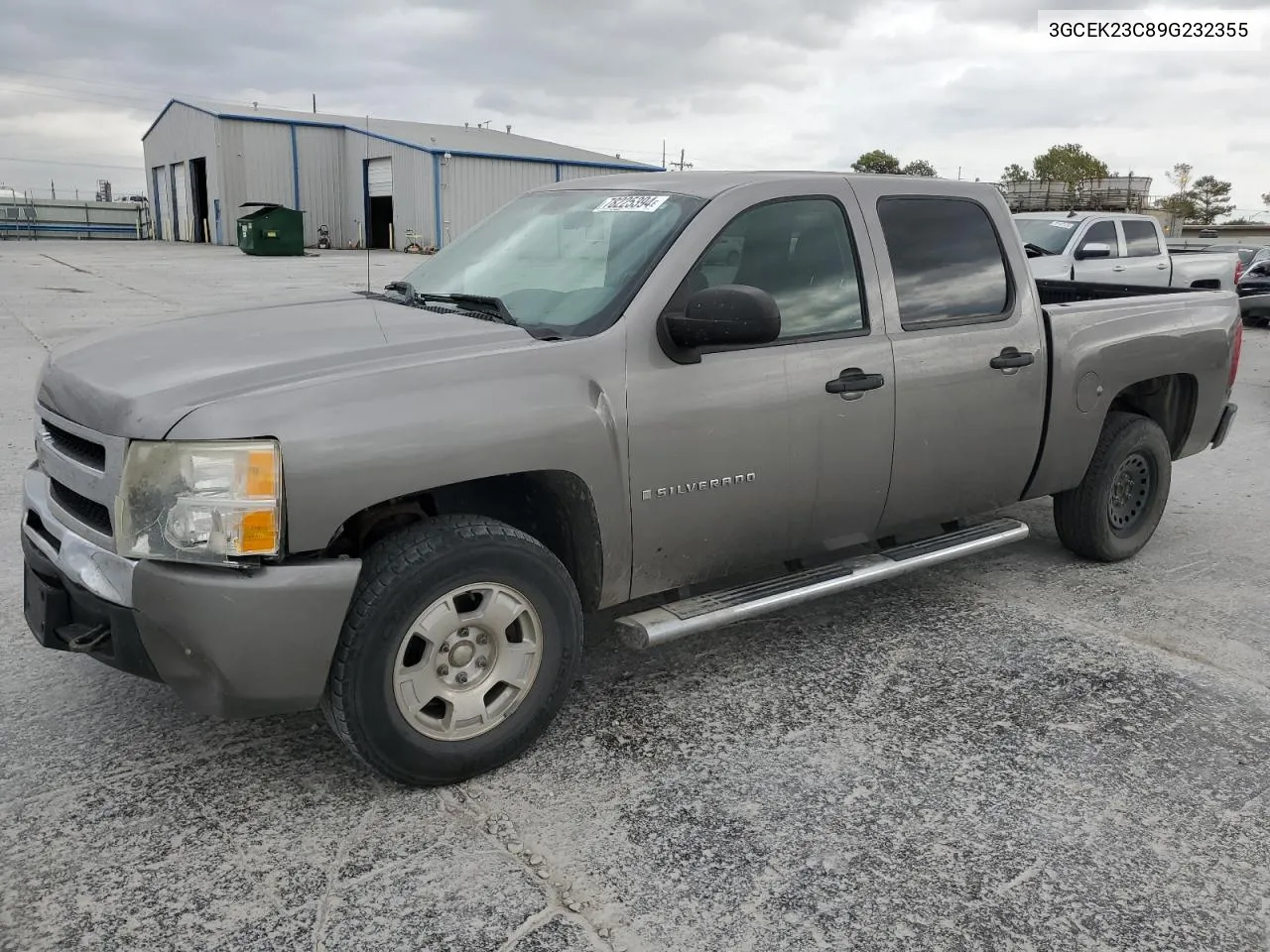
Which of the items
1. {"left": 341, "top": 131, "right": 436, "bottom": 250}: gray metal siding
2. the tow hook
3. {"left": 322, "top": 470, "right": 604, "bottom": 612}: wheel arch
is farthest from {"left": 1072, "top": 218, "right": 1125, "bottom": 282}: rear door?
{"left": 341, "top": 131, "right": 436, "bottom": 250}: gray metal siding

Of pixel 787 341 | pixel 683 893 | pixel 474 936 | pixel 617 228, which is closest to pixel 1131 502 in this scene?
pixel 787 341

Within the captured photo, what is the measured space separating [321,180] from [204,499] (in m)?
40.5

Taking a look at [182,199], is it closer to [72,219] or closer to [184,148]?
[184,148]

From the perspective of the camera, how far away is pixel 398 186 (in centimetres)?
3719

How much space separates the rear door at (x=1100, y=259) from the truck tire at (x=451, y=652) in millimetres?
11524

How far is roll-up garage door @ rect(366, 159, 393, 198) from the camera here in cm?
3800

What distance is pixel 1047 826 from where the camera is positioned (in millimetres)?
2971

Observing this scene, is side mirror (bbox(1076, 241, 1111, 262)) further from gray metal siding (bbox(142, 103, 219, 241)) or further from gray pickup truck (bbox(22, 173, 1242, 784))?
gray metal siding (bbox(142, 103, 219, 241))

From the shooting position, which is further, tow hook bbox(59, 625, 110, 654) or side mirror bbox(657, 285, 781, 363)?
side mirror bbox(657, 285, 781, 363)

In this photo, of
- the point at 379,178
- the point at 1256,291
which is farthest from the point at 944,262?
the point at 379,178

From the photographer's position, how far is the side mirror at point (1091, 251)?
12.9 metres

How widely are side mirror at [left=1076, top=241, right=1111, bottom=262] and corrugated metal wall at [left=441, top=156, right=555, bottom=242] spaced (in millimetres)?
23942

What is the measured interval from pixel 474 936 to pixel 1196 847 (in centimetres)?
195

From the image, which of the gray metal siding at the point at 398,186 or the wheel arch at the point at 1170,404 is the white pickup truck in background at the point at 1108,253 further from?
the gray metal siding at the point at 398,186
